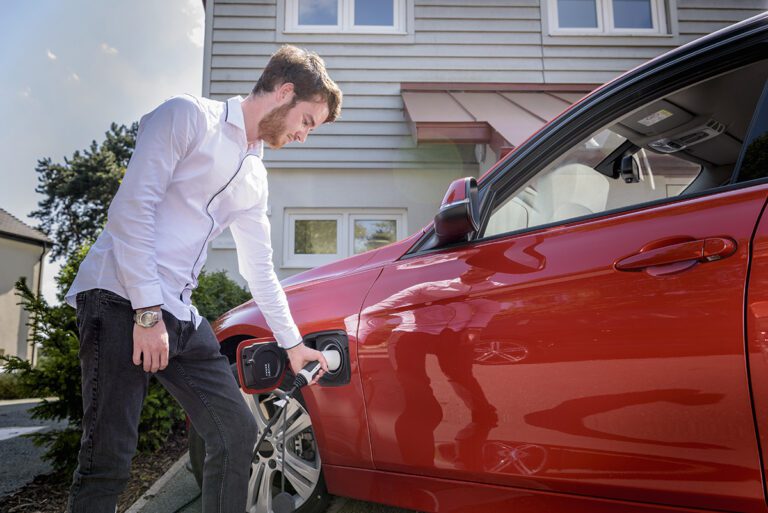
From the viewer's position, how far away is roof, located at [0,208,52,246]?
18109 mm

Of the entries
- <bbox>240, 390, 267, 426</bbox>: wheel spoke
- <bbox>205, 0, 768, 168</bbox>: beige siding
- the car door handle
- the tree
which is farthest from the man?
the tree

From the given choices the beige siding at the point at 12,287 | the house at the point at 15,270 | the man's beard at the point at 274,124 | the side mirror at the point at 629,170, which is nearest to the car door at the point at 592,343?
the side mirror at the point at 629,170

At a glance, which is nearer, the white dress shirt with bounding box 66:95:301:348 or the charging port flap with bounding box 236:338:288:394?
the white dress shirt with bounding box 66:95:301:348

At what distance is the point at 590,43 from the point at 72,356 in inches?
278

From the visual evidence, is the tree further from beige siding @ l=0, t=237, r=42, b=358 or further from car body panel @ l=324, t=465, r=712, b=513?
car body panel @ l=324, t=465, r=712, b=513

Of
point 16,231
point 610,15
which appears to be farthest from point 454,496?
point 16,231

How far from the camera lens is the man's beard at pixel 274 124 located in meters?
1.65

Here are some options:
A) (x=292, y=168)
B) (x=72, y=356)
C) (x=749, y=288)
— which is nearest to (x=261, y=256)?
(x=749, y=288)

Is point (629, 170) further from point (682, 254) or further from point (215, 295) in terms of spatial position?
point (215, 295)

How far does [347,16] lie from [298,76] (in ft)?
19.9

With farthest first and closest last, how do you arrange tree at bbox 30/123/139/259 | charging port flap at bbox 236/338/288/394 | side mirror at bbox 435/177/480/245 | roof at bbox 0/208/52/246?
1. tree at bbox 30/123/139/259
2. roof at bbox 0/208/52/246
3. charging port flap at bbox 236/338/288/394
4. side mirror at bbox 435/177/480/245

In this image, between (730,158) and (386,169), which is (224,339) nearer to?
(730,158)

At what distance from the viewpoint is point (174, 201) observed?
4.94 feet

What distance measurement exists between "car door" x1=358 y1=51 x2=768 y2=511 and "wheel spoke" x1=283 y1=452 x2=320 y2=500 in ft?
1.35
